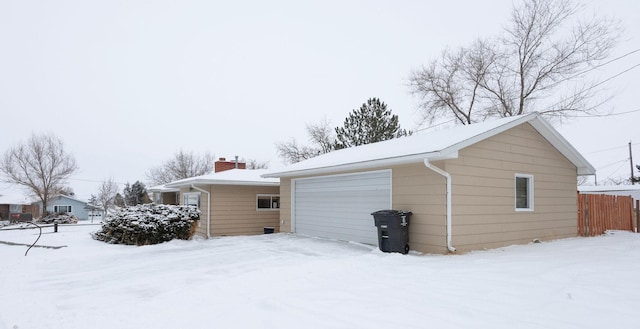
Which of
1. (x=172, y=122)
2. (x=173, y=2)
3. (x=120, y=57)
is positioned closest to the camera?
(x=173, y=2)

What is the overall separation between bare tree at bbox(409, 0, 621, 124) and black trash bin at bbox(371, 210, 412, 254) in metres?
16.6

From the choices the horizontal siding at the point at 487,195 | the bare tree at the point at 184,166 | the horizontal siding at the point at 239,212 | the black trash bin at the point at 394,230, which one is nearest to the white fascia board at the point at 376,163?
the horizontal siding at the point at 487,195

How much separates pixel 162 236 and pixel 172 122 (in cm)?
3344

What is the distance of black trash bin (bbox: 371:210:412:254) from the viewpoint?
8.52m

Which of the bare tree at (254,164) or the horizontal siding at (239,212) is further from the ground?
the bare tree at (254,164)

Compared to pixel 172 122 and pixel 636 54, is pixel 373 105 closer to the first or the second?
pixel 636 54

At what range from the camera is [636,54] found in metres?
15.8

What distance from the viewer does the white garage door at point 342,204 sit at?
10.3 meters

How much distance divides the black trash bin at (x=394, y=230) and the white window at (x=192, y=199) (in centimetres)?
1053

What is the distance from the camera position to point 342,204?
1155 cm

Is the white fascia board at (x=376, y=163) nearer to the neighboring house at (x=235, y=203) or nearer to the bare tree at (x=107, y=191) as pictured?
the neighboring house at (x=235, y=203)

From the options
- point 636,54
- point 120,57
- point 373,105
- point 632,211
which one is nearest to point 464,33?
point 373,105

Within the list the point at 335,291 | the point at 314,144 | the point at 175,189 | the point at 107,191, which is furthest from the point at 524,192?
the point at 107,191

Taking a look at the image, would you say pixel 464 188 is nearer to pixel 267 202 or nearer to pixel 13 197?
pixel 267 202
